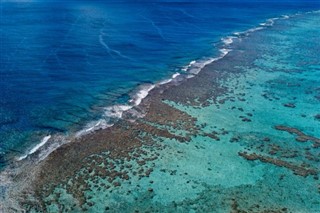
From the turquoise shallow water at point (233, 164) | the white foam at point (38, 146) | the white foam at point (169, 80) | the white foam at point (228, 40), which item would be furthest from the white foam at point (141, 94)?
the white foam at point (228, 40)

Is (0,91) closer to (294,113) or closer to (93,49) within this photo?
(93,49)

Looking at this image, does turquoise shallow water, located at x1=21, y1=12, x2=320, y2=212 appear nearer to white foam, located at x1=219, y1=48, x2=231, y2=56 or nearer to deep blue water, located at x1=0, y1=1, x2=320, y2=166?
deep blue water, located at x1=0, y1=1, x2=320, y2=166

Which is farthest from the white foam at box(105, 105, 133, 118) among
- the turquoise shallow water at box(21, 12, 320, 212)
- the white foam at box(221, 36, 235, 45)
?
the white foam at box(221, 36, 235, 45)

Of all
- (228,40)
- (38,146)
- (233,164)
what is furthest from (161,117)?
(228,40)

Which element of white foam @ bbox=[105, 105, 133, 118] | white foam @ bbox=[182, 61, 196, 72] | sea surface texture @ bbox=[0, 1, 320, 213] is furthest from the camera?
white foam @ bbox=[182, 61, 196, 72]

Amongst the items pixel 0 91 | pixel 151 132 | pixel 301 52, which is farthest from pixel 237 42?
pixel 0 91

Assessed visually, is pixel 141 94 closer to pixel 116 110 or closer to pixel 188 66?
pixel 116 110
